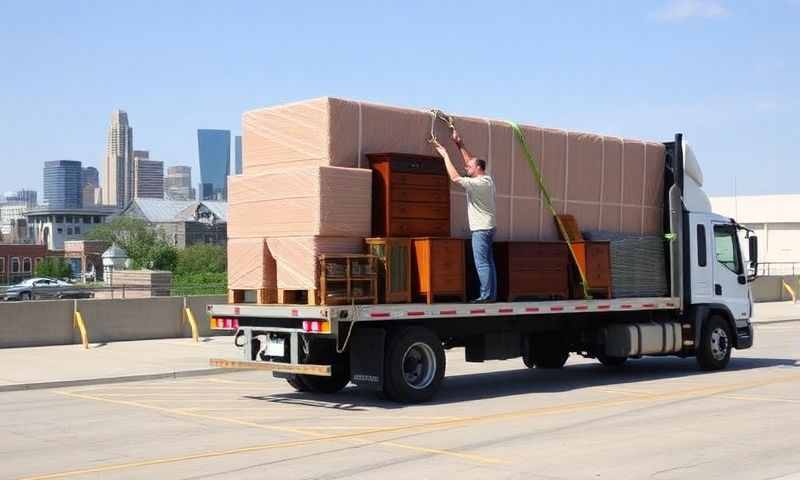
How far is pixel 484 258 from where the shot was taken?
49.4 ft

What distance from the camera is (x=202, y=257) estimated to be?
118875mm

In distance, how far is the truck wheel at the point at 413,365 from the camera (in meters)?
14.2

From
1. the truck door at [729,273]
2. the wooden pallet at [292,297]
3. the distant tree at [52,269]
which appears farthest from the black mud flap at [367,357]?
the distant tree at [52,269]

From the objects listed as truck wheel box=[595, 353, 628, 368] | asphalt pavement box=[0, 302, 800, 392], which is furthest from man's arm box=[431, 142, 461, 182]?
asphalt pavement box=[0, 302, 800, 392]

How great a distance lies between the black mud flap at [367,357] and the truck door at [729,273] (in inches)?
296

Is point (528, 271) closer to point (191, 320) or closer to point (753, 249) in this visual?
point (753, 249)

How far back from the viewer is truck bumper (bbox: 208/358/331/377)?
13.8 m

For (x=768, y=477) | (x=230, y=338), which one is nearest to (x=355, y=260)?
(x=768, y=477)

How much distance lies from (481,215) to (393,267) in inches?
60.4

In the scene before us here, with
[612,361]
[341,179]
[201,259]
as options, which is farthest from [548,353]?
[201,259]

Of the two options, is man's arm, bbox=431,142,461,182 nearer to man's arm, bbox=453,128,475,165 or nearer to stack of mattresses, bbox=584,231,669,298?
man's arm, bbox=453,128,475,165

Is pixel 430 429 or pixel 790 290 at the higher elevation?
pixel 790 290

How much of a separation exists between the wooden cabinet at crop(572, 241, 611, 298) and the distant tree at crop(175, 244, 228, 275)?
90884 millimetres

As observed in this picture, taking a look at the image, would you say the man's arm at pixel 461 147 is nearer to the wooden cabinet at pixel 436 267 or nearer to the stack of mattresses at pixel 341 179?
the stack of mattresses at pixel 341 179
